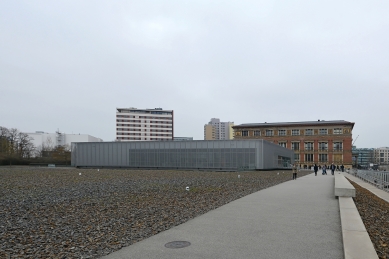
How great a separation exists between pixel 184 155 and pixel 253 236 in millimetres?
62377

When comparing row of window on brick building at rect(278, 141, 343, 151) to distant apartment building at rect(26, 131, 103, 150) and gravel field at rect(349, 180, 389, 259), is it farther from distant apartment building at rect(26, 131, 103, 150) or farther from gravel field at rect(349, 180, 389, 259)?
gravel field at rect(349, 180, 389, 259)

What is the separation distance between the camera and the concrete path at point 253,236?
21.0 ft

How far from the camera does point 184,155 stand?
2753 inches

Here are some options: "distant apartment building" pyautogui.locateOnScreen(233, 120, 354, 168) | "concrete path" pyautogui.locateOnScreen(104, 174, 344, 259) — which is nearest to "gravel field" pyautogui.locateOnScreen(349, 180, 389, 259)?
"concrete path" pyautogui.locateOnScreen(104, 174, 344, 259)

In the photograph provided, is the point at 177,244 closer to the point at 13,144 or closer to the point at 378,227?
the point at 378,227

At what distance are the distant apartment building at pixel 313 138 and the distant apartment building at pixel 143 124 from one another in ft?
188

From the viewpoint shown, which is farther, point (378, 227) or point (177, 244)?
point (378, 227)

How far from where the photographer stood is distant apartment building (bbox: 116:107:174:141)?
161 m

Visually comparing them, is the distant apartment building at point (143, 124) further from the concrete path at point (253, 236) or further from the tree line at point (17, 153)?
the concrete path at point (253, 236)

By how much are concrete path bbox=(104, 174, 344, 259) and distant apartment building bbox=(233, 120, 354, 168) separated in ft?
340

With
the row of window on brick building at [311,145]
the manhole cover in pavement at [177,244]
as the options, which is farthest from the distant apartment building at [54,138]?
the manhole cover in pavement at [177,244]

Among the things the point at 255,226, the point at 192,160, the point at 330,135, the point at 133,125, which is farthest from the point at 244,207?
the point at 133,125

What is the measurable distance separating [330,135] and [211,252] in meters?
111

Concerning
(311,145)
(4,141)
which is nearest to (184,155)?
(4,141)
